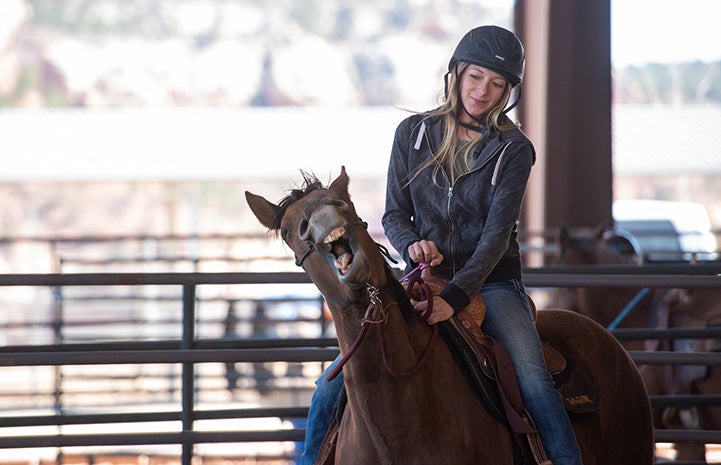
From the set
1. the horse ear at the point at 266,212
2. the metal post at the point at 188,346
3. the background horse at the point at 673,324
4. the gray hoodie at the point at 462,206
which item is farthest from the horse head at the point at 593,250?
the horse ear at the point at 266,212

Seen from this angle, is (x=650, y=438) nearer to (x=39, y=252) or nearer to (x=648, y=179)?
(x=39, y=252)

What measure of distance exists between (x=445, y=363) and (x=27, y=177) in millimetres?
21501

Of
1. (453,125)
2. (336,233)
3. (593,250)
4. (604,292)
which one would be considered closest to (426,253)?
(453,125)

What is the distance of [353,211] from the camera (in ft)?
7.92

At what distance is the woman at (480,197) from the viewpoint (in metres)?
2.94

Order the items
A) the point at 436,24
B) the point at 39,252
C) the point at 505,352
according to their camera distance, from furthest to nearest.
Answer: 1. the point at 436,24
2. the point at 39,252
3. the point at 505,352

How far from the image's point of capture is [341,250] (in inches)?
91.2

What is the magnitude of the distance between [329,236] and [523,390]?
99 cm

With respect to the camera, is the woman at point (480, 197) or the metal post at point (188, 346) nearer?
the woman at point (480, 197)

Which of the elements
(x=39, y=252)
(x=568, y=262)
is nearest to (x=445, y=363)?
(x=568, y=262)

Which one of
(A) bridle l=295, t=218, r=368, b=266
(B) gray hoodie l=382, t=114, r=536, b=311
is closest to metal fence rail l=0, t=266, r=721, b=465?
(B) gray hoodie l=382, t=114, r=536, b=311

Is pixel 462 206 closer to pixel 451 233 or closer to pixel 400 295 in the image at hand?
pixel 451 233

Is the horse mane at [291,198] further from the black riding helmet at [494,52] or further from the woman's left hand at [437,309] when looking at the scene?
the black riding helmet at [494,52]

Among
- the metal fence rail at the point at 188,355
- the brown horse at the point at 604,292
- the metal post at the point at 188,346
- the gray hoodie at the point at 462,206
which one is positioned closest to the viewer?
the gray hoodie at the point at 462,206
